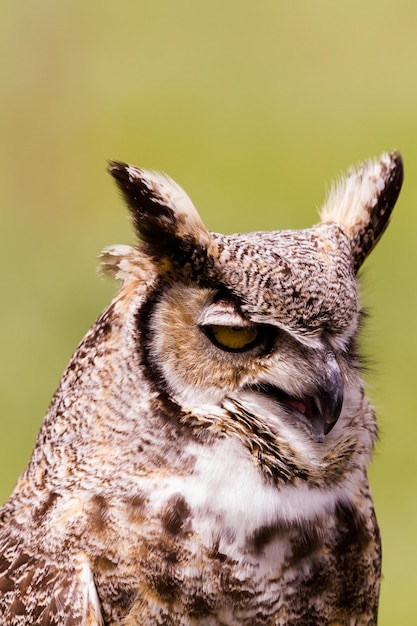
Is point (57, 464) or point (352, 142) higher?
point (352, 142)

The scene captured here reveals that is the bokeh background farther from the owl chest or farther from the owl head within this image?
the owl head

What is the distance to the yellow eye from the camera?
1834 mm

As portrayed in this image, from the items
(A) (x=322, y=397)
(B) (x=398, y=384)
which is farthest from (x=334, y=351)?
(B) (x=398, y=384)

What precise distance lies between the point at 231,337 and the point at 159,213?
0.75 ft

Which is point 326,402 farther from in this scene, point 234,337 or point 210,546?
point 210,546

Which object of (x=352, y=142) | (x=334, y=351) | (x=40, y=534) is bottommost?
(x=40, y=534)

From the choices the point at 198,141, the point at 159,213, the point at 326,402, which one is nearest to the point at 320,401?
the point at 326,402

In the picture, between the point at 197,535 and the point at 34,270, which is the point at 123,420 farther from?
the point at 34,270

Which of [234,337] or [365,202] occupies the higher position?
[365,202]

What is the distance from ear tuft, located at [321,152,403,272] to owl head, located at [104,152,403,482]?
0.45 ft

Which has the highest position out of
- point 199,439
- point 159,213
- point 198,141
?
point 198,141

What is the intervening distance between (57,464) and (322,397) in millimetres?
468

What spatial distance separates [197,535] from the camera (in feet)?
6.19

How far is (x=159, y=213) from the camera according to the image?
6.11 ft
